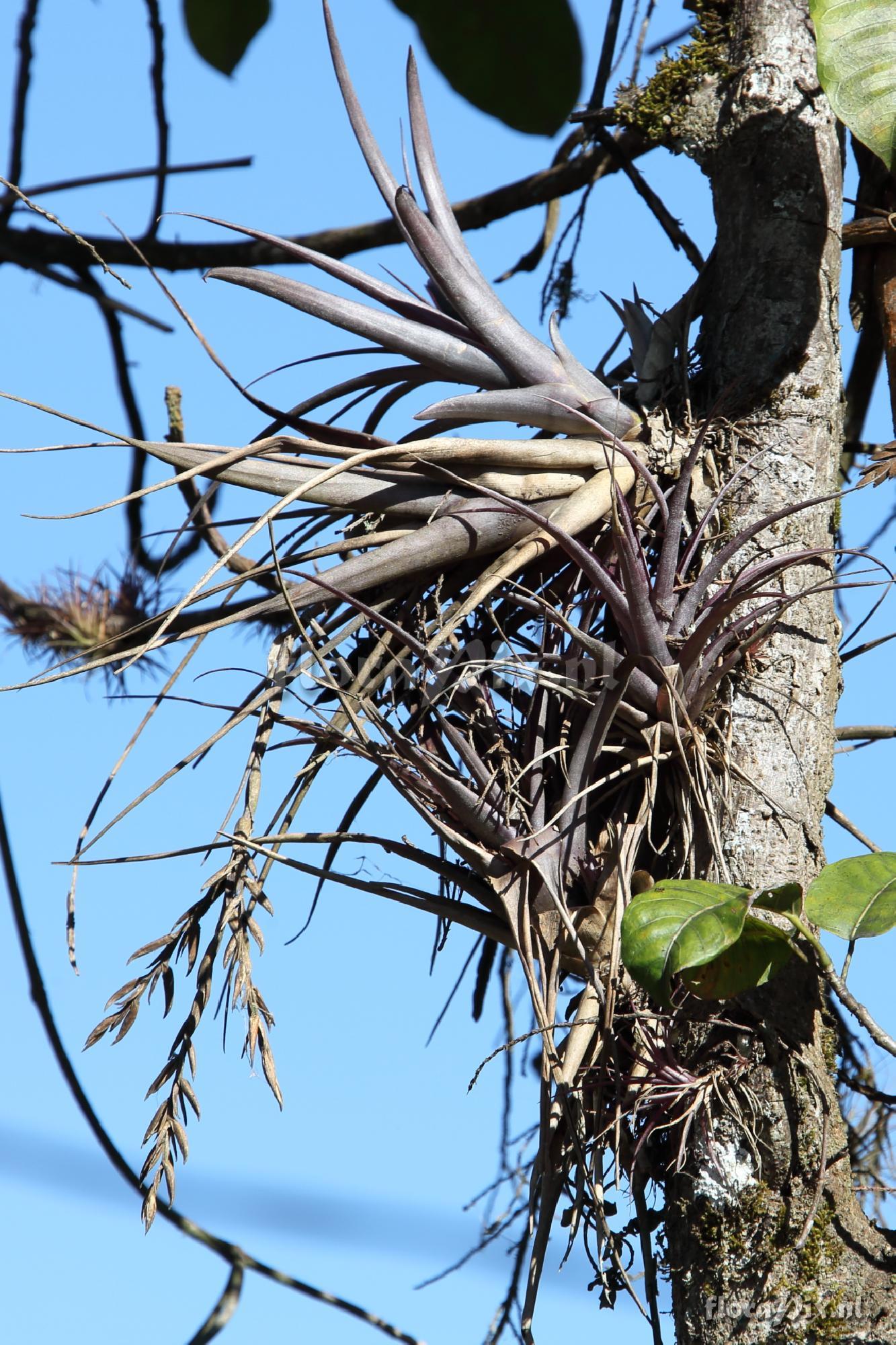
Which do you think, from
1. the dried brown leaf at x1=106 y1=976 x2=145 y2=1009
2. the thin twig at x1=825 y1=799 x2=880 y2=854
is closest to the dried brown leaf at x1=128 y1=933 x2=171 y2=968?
the dried brown leaf at x1=106 y1=976 x2=145 y2=1009

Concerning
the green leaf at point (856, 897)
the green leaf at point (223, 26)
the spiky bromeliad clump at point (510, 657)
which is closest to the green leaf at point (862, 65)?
the spiky bromeliad clump at point (510, 657)

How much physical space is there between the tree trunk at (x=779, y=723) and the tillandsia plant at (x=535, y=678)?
0.09ft

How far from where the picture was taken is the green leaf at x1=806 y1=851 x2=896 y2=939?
3.55 ft

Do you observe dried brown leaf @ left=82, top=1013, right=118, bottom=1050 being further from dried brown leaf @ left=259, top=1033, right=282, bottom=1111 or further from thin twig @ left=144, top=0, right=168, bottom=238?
thin twig @ left=144, top=0, right=168, bottom=238

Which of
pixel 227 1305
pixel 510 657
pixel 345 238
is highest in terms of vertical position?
pixel 345 238

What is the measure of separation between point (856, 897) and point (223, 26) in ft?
2.85

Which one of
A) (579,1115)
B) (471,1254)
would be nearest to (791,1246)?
(579,1115)

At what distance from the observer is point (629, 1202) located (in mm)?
1195

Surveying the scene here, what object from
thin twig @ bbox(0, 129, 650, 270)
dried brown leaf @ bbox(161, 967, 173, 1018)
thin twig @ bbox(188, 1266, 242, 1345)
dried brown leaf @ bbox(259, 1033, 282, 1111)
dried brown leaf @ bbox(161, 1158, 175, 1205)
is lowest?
thin twig @ bbox(188, 1266, 242, 1345)

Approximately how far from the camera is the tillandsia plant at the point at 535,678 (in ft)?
3.84

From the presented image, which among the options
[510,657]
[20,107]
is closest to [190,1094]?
[510,657]

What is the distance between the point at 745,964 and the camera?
1112mm

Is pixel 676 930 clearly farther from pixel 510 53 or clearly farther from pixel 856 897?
pixel 510 53

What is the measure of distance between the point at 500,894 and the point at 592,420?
0.49 meters
